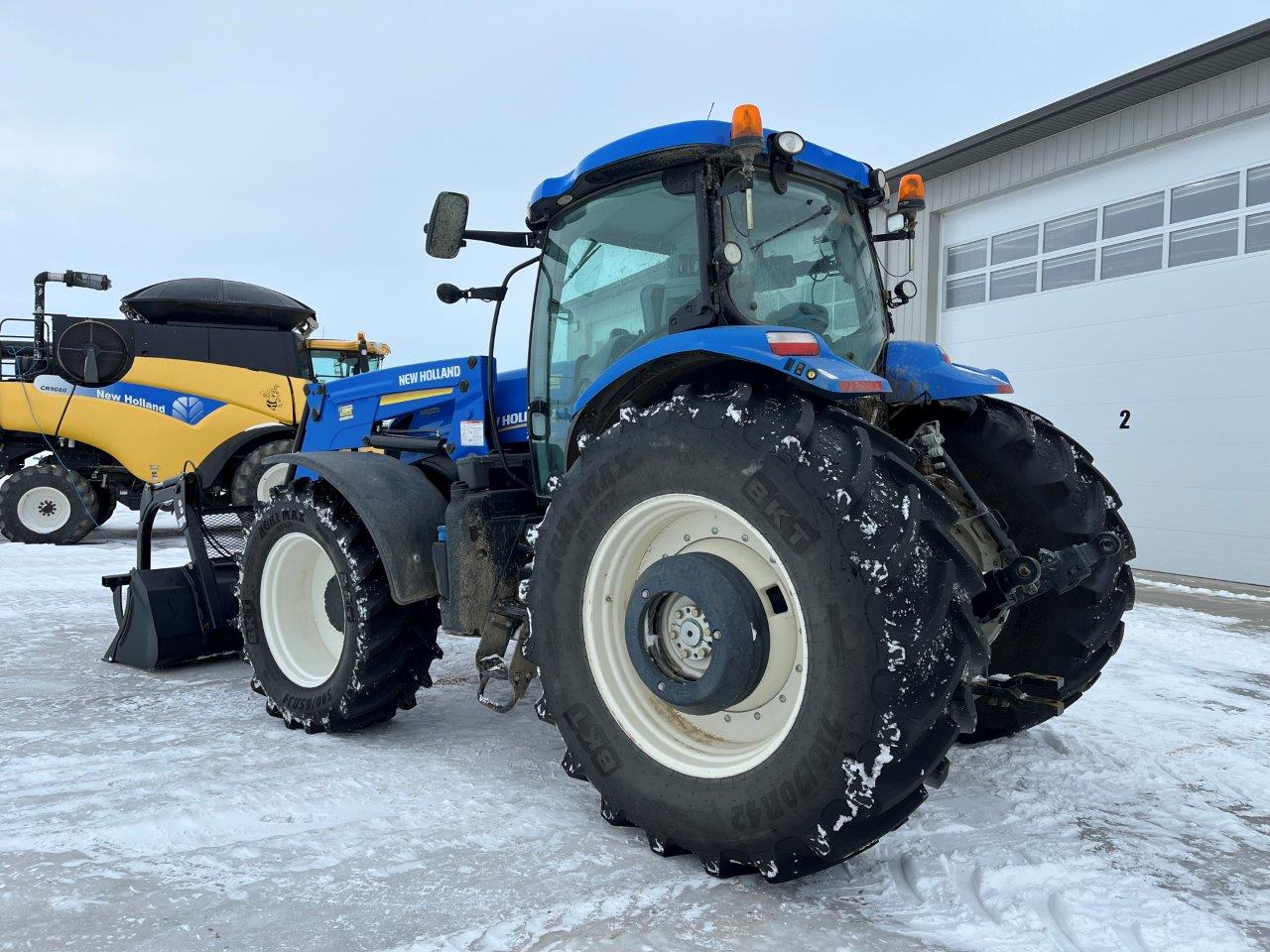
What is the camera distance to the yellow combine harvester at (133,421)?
11.1 m

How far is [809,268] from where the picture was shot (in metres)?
3.15

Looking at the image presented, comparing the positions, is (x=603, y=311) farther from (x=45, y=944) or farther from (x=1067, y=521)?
(x=45, y=944)

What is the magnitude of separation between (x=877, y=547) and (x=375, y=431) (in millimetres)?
2991

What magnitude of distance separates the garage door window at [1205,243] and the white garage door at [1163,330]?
0.01 metres

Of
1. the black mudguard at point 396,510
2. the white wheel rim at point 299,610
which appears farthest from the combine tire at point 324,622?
the black mudguard at point 396,510

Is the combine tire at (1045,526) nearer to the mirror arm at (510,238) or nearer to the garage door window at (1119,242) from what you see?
the mirror arm at (510,238)

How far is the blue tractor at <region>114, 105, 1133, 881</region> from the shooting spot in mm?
2166

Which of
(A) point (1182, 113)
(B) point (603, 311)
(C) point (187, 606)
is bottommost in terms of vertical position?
(C) point (187, 606)

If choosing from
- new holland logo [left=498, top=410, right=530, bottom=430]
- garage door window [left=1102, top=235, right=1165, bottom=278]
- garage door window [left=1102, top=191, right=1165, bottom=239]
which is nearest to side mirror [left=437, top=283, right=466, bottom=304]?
new holland logo [left=498, top=410, right=530, bottom=430]

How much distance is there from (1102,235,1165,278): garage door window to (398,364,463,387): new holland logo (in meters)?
8.13

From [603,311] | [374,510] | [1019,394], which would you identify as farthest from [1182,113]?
[374,510]

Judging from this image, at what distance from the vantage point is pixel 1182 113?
909 centimetres

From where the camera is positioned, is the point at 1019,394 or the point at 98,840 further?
the point at 1019,394

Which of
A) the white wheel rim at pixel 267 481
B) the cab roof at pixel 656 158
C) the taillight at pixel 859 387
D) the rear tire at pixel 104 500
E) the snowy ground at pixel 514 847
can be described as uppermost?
the cab roof at pixel 656 158
